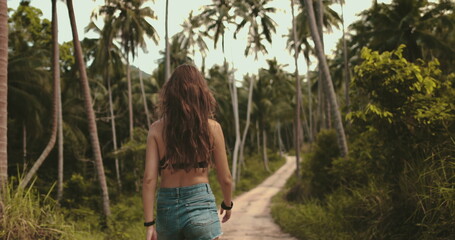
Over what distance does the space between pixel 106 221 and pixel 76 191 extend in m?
8.31

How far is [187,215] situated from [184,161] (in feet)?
0.97

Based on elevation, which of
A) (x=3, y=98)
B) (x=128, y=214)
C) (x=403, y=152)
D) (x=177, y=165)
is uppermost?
(x=3, y=98)

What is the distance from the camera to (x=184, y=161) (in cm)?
229

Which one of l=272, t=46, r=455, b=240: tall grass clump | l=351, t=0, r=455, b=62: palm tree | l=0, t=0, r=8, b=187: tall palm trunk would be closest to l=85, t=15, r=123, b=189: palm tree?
l=351, t=0, r=455, b=62: palm tree

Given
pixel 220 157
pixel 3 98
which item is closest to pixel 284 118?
pixel 3 98

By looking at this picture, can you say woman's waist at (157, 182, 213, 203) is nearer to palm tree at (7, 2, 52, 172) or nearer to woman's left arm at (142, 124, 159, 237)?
woman's left arm at (142, 124, 159, 237)

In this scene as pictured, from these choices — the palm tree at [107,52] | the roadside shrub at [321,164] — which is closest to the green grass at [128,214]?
the roadside shrub at [321,164]

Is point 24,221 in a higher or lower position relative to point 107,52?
lower

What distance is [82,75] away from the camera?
1173cm

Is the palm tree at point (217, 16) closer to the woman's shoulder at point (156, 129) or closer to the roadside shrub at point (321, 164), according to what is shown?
the roadside shrub at point (321, 164)

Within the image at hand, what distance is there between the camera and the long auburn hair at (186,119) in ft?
7.52

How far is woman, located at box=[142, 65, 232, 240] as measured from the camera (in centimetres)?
221

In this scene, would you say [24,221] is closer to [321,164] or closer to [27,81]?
[321,164]

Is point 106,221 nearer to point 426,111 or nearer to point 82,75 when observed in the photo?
point 82,75
